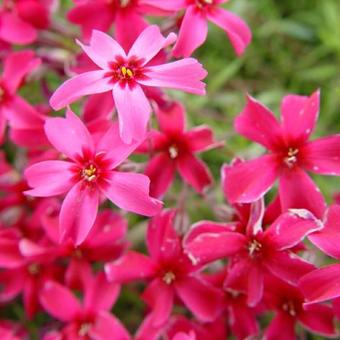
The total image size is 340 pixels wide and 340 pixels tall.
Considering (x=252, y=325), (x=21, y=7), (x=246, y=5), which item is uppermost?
(x=21, y=7)

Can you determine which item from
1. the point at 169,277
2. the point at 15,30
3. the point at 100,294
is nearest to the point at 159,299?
the point at 169,277

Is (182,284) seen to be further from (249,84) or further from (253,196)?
(249,84)

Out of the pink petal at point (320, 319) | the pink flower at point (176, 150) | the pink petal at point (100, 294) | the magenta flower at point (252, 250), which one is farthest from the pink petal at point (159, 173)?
the pink petal at point (320, 319)

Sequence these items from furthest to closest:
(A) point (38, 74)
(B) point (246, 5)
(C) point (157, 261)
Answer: (B) point (246, 5) → (A) point (38, 74) → (C) point (157, 261)

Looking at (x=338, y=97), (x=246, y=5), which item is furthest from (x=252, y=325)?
(x=246, y=5)

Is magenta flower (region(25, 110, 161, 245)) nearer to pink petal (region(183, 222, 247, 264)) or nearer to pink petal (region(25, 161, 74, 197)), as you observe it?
pink petal (region(25, 161, 74, 197))
